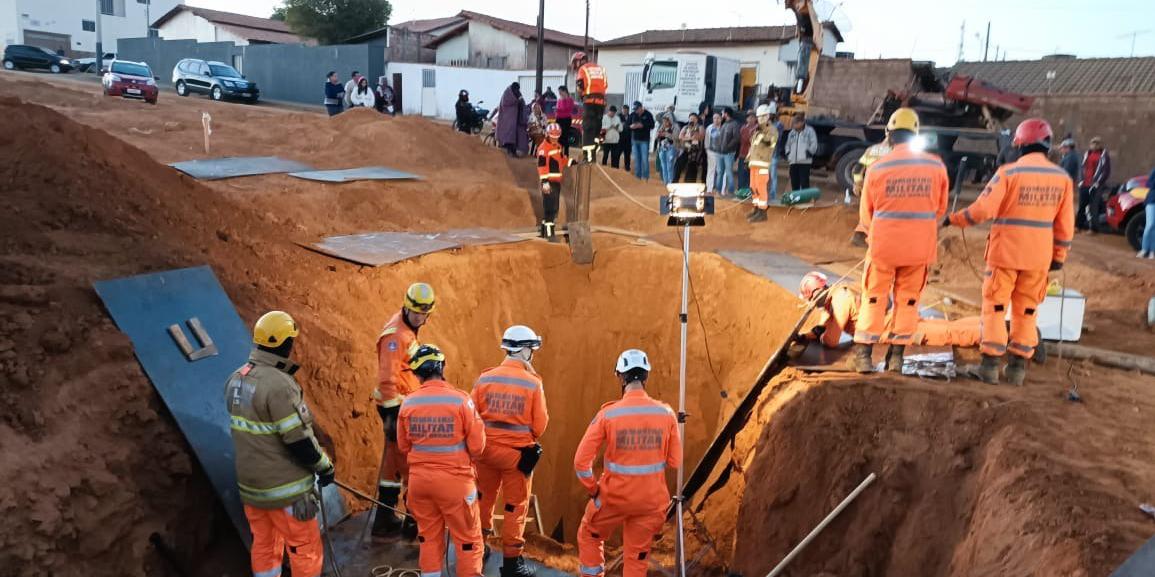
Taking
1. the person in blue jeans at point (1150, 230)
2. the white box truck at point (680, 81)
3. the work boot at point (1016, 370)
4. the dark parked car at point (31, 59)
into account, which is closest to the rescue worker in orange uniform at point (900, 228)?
the work boot at point (1016, 370)

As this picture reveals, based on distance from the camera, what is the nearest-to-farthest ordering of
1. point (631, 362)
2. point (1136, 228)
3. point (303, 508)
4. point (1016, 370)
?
point (303, 508), point (631, 362), point (1016, 370), point (1136, 228)

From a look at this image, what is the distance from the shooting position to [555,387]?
11320 millimetres

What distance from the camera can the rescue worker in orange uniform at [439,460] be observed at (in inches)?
203

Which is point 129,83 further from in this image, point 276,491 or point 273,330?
point 276,491

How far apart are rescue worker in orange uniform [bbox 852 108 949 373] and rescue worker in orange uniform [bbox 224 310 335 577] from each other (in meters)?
4.56

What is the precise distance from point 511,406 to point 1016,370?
169 inches

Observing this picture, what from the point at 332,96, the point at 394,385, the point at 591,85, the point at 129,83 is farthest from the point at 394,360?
the point at 129,83

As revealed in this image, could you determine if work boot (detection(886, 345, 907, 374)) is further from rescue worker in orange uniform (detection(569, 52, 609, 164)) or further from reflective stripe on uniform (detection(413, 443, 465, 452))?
rescue worker in orange uniform (detection(569, 52, 609, 164))

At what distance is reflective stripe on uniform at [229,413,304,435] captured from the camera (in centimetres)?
473

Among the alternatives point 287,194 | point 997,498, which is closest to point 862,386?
point 997,498

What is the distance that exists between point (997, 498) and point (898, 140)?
2.95 metres

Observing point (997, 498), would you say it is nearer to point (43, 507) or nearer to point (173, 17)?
point (43, 507)

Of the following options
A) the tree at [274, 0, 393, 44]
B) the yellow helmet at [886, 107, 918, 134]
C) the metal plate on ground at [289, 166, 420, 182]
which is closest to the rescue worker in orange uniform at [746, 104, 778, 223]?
the metal plate on ground at [289, 166, 420, 182]

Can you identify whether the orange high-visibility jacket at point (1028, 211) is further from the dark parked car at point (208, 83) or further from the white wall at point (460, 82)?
the white wall at point (460, 82)
